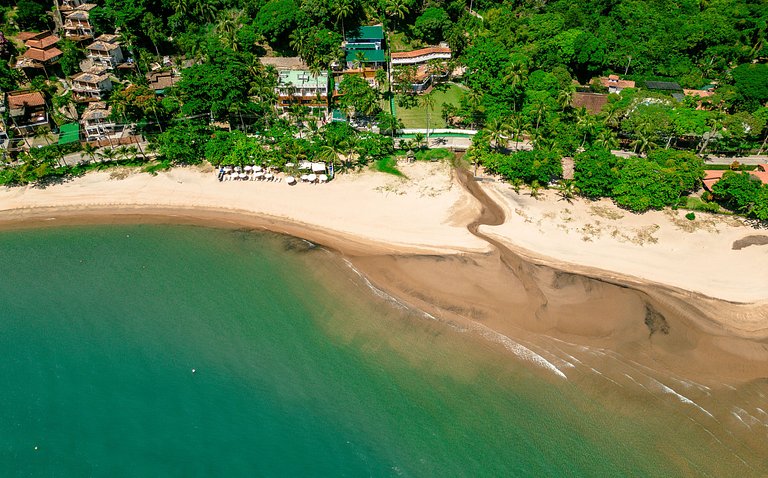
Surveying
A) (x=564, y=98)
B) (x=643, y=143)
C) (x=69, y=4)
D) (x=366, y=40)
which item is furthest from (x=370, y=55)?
(x=69, y=4)

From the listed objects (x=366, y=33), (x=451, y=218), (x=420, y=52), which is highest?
(x=366, y=33)

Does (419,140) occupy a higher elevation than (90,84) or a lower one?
lower

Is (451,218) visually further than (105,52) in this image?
No

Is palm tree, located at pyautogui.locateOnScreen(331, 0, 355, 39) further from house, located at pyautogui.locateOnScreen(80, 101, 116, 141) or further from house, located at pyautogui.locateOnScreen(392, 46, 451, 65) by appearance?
house, located at pyautogui.locateOnScreen(80, 101, 116, 141)

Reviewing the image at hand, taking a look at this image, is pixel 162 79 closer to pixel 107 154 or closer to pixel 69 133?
pixel 69 133

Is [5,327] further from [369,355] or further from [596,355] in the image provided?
[596,355]

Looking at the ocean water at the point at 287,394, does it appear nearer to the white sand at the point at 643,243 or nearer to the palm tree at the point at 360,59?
the white sand at the point at 643,243

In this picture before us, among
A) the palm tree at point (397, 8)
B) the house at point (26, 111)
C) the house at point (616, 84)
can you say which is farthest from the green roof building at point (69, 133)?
the house at point (616, 84)

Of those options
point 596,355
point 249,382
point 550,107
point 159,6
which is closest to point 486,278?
point 596,355
